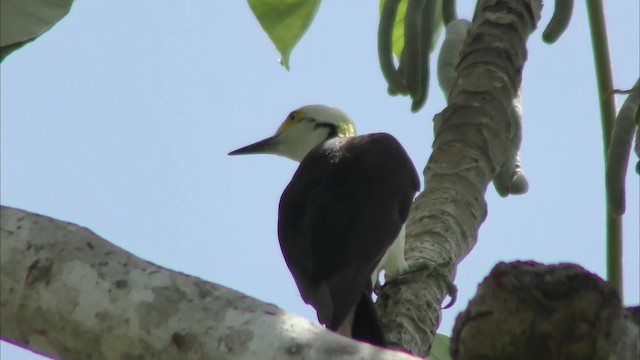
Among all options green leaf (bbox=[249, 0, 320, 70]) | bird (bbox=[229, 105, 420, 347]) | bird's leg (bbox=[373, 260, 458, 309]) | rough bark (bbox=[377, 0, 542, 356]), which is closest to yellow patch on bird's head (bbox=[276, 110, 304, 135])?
bird (bbox=[229, 105, 420, 347])

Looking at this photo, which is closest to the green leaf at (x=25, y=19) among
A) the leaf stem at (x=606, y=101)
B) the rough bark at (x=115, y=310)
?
the rough bark at (x=115, y=310)

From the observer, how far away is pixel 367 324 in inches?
118

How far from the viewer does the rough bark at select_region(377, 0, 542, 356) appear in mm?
3205

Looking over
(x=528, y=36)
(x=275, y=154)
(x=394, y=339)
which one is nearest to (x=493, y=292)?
(x=394, y=339)

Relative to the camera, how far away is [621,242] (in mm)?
2947

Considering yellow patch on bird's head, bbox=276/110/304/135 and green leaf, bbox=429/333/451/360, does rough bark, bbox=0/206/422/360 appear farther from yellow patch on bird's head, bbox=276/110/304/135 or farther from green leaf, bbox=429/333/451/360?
yellow patch on bird's head, bbox=276/110/304/135

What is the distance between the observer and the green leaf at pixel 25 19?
2.58 meters

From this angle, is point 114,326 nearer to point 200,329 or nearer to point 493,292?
point 200,329

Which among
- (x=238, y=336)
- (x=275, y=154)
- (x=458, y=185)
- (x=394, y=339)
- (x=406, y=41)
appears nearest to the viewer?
(x=238, y=336)

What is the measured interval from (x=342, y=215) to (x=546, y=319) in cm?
192

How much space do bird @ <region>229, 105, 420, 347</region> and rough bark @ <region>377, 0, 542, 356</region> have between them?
0.35ft

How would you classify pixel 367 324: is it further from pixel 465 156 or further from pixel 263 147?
pixel 263 147

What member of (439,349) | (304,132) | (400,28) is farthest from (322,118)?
(439,349)

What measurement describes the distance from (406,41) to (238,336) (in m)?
2.14
